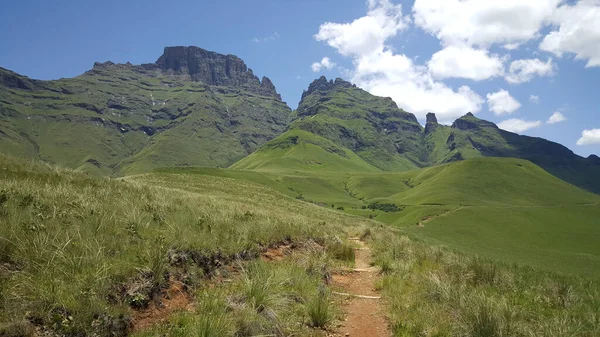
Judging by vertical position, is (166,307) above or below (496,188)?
below

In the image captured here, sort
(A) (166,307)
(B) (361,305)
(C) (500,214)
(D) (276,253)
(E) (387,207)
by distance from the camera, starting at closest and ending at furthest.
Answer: (A) (166,307) → (B) (361,305) → (D) (276,253) → (C) (500,214) → (E) (387,207)

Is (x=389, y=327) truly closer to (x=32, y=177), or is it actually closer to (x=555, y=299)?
(x=555, y=299)

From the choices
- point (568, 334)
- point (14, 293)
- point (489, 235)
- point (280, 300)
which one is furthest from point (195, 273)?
point (489, 235)

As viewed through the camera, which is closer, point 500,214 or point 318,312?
point 318,312

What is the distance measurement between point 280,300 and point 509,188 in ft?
554

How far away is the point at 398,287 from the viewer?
35.5 feet

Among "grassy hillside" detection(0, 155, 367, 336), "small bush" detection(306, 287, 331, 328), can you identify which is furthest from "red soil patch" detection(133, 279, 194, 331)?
"small bush" detection(306, 287, 331, 328)

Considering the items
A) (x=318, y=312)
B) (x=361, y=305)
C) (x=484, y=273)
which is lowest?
(x=361, y=305)

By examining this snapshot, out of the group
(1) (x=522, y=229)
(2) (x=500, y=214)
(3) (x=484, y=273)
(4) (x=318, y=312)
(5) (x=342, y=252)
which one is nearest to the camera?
(4) (x=318, y=312)

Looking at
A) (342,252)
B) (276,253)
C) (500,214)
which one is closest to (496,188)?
(500,214)

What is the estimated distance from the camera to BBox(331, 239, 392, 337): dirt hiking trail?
784cm

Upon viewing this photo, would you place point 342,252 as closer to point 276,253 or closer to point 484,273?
point 276,253

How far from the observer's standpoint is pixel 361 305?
959 centimetres

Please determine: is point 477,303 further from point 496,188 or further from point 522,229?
point 496,188
